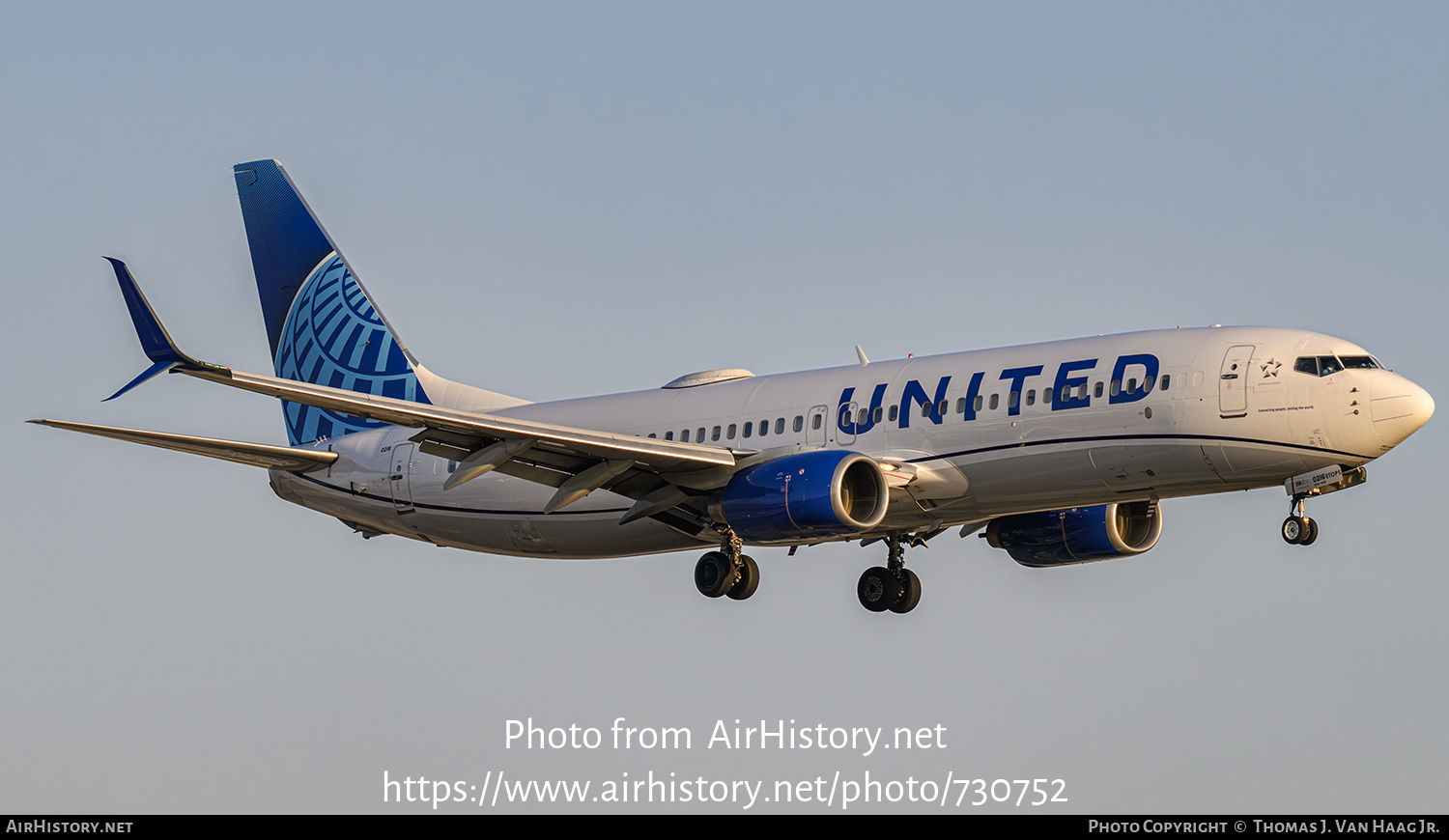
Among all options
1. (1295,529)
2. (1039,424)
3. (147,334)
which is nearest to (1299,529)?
(1295,529)

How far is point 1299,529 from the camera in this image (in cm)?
3522

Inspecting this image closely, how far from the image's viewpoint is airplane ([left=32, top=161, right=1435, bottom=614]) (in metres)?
35.0

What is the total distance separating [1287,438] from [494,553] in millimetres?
19585

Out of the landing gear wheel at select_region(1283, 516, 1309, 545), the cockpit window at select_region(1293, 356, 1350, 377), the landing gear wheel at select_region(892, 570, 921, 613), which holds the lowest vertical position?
the landing gear wheel at select_region(892, 570, 921, 613)

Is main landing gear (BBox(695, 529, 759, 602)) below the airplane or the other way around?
below

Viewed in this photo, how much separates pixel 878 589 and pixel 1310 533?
37.5 feet

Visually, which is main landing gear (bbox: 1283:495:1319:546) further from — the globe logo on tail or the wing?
the globe logo on tail

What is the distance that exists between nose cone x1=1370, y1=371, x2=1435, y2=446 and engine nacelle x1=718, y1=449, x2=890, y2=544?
936 cm

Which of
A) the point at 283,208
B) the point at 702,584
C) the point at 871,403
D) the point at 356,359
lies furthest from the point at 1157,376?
the point at 283,208

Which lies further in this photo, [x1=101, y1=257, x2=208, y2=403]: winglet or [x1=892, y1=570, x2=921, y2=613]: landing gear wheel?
[x1=892, y1=570, x2=921, y2=613]: landing gear wheel

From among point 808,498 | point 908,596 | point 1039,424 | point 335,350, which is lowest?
point 908,596

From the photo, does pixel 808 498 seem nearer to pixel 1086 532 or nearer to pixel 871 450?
pixel 871 450

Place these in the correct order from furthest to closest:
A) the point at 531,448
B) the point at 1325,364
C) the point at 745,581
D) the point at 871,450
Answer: the point at 745,581
the point at 871,450
the point at 531,448
the point at 1325,364

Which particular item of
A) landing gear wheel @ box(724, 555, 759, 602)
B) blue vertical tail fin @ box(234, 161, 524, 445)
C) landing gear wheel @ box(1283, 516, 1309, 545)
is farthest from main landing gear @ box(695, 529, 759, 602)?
landing gear wheel @ box(1283, 516, 1309, 545)
